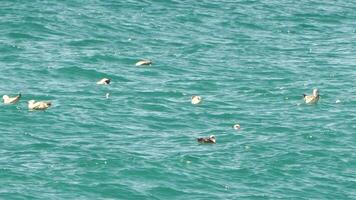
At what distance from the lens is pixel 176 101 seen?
5850 cm

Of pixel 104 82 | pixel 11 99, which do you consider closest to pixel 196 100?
pixel 104 82

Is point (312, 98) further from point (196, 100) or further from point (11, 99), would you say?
point (11, 99)

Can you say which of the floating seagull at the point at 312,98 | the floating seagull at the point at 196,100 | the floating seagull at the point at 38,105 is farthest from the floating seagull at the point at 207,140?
the floating seagull at the point at 312,98

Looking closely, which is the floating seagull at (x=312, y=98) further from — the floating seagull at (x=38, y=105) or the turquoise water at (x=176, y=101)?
the floating seagull at (x=38, y=105)

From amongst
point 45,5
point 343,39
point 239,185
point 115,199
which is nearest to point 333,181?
point 239,185

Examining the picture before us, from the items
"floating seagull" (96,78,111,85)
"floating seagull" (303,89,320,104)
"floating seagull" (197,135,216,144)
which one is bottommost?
"floating seagull" (96,78,111,85)

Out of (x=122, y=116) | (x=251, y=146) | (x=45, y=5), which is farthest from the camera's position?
(x=45, y=5)

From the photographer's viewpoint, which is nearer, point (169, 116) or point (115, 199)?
point (115, 199)

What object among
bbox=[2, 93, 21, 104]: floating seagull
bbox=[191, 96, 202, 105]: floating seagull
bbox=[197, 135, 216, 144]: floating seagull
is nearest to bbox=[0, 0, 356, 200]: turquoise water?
bbox=[197, 135, 216, 144]: floating seagull

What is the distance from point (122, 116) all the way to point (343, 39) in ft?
95.4

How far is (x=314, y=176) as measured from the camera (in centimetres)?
4569

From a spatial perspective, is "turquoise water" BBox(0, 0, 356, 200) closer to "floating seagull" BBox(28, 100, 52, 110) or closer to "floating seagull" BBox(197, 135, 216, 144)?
"floating seagull" BBox(197, 135, 216, 144)

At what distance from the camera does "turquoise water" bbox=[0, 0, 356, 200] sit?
147 feet

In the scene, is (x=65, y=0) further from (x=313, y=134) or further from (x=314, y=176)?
(x=314, y=176)
